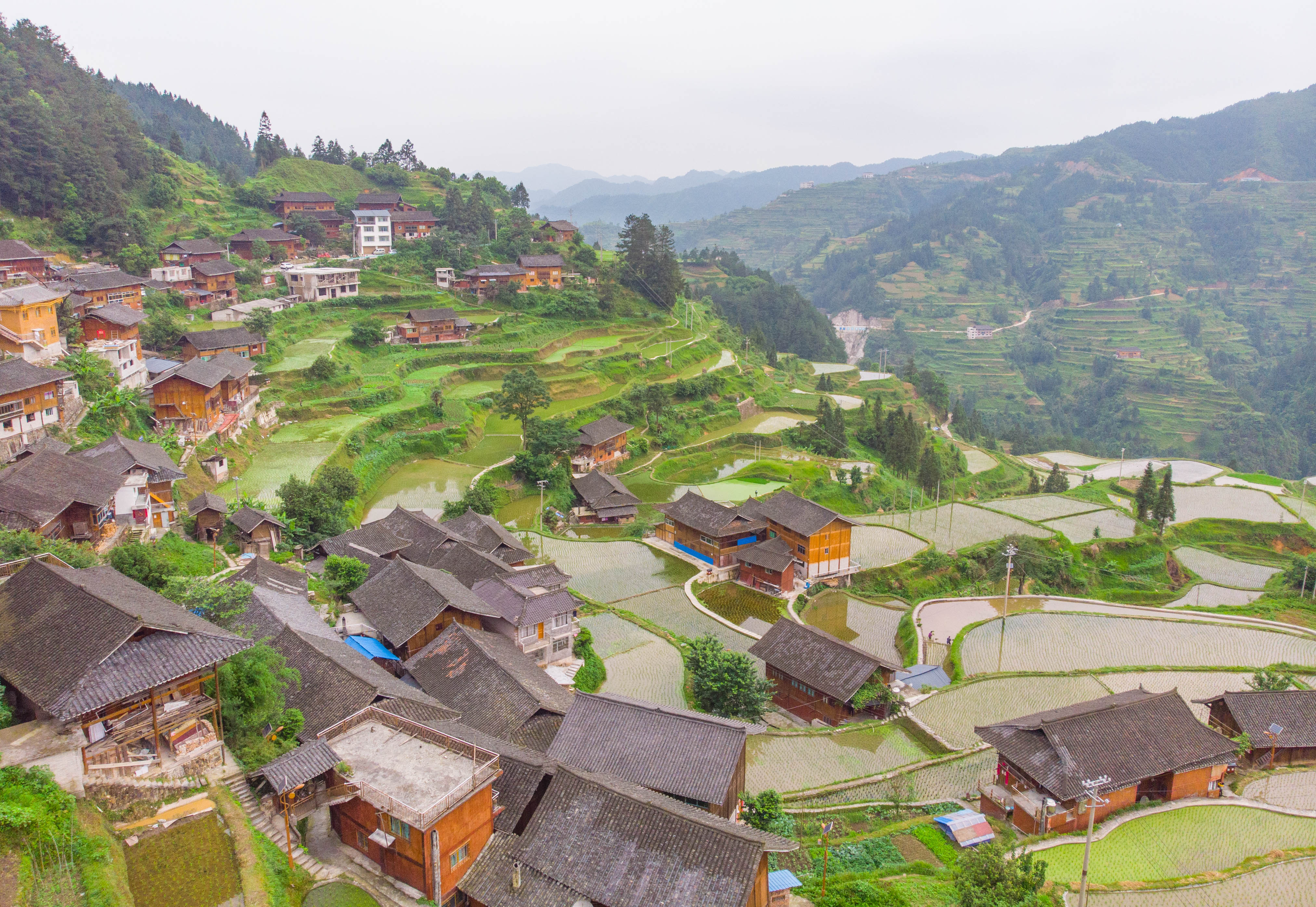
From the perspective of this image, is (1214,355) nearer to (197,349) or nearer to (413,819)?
(197,349)

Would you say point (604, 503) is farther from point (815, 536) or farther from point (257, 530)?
point (257, 530)

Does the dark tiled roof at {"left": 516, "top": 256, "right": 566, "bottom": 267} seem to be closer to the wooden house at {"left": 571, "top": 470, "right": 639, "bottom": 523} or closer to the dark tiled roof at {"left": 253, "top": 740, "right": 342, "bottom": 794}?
the wooden house at {"left": 571, "top": 470, "right": 639, "bottom": 523}

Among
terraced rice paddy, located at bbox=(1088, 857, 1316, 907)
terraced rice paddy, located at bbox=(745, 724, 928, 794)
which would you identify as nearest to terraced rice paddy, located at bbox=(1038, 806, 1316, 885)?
terraced rice paddy, located at bbox=(1088, 857, 1316, 907)

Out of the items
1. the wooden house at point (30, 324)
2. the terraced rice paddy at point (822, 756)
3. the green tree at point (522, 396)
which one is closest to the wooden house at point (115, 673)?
the terraced rice paddy at point (822, 756)

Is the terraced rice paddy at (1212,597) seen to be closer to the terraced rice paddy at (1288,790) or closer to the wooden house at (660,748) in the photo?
the terraced rice paddy at (1288,790)

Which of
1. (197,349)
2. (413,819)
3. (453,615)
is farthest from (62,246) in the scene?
(413,819)

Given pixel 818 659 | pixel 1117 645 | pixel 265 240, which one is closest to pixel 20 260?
pixel 265 240
